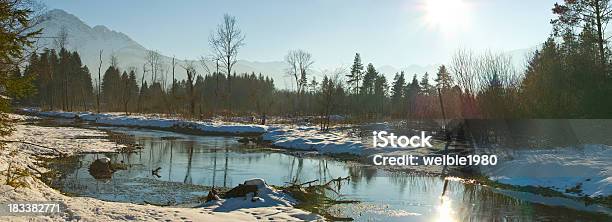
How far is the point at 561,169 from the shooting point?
675 inches

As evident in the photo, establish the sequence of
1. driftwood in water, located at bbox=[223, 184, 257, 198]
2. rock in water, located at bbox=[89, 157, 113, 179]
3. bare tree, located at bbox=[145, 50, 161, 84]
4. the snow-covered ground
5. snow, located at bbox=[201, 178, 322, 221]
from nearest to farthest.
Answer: the snow-covered ground → snow, located at bbox=[201, 178, 322, 221] → driftwood in water, located at bbox=[223, 184, 257, 198] → rock in water, located at bbox=[89, 157, 113, 179] → bare tree, located at bbox=[145, 50, 161, 84]

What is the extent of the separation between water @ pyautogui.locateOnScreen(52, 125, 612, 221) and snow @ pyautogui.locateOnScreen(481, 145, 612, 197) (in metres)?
1.02

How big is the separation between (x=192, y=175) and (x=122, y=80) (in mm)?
79157

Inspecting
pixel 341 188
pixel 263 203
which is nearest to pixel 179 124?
pixel 341 188

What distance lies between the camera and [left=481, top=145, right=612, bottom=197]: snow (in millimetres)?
15531

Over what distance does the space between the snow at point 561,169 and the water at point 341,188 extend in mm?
1019

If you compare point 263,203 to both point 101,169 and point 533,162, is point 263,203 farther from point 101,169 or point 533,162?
point 533,162

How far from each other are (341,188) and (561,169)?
8.34 metres

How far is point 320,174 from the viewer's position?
65.5 ft

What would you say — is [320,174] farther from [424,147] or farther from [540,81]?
[540,81]

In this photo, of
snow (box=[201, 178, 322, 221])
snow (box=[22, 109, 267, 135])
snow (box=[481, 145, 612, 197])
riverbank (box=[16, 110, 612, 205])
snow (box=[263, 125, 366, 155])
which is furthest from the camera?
snow (box=[22, 109, 267, 135])

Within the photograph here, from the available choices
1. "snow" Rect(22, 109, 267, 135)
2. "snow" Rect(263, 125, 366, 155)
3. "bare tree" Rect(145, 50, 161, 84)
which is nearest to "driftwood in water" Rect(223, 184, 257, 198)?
"snow" Rect(263, 125, 366, 155)

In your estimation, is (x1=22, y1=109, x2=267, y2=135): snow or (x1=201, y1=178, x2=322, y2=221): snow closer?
(x1=201, y1=178, x2=322, y2=221): snow

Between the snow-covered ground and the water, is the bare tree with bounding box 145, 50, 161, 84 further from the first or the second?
the snow-covered ground
